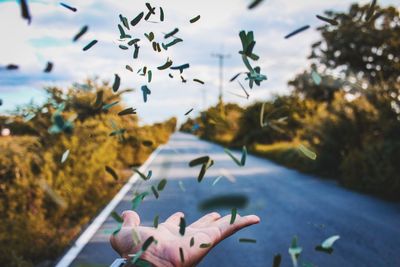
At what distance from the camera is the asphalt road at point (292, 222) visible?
24.5 feet

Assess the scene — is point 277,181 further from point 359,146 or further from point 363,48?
point 363,48

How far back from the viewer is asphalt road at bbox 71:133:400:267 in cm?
747

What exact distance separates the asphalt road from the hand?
118 centimetres

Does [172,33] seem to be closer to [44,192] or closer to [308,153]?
[308,153]

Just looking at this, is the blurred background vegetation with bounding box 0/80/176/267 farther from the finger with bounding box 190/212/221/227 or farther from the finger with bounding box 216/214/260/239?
the finger with bounding box 216/214/260/239

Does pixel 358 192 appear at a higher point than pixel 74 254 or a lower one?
lower

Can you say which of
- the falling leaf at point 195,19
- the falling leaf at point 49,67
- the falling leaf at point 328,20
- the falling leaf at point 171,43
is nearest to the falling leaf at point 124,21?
the falling leaf at point 171,43

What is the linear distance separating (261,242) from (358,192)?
7415 millimetres

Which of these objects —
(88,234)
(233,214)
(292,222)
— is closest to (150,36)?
(233,214)

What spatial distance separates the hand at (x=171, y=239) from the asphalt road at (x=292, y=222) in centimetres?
118

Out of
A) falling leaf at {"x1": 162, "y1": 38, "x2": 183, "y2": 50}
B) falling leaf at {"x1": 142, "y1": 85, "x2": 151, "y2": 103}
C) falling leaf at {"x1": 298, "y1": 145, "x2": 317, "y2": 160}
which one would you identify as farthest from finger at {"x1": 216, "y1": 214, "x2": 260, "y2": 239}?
falling leaf at {"x1": 162, "y1": 38, "x2": 183, "y2": 50}

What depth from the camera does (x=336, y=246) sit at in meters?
8.28

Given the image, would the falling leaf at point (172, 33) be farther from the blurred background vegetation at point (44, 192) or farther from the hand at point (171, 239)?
the blurred background vegetation at point (44, 192)

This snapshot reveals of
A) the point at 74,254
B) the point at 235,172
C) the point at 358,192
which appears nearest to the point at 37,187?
the point at 74,254
